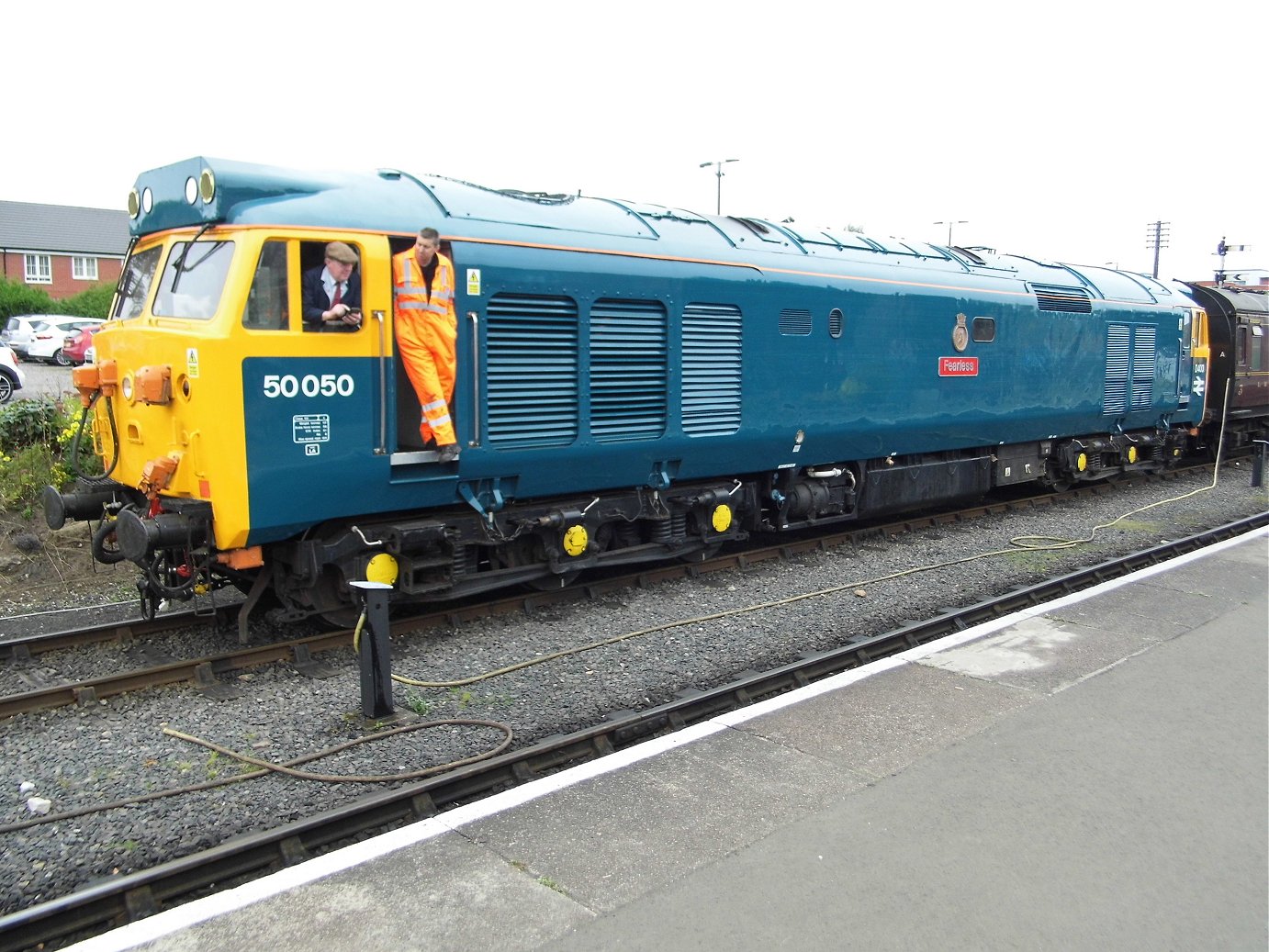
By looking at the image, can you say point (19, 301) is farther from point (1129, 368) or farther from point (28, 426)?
point (1129, 368)

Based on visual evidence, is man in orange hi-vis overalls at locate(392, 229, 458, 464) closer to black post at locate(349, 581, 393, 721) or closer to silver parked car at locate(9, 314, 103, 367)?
black post at locate(349, 581, 393, 721)

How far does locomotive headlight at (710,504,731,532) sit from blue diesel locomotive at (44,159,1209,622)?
0.02 metres

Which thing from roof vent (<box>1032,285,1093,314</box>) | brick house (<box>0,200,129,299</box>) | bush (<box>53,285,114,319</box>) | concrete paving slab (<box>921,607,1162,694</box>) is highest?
brick house (<box>0,200,129,299</box>)

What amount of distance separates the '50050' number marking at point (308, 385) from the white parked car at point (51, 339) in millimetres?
23746

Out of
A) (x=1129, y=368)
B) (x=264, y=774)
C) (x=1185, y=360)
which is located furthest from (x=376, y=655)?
(x=1185, y=360)

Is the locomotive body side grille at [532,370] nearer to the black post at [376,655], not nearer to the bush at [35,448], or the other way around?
the black post at [376,655]

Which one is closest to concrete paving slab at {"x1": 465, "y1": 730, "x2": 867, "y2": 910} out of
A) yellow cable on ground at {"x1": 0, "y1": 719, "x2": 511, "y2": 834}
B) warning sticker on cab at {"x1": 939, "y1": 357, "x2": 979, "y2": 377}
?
yellow cable on ground at {"x1": 0, "y1": 719, "x2": 511, "y2": 834}

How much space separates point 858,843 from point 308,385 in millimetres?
4282

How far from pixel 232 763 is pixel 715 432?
16.9 ft

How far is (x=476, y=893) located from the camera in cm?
380

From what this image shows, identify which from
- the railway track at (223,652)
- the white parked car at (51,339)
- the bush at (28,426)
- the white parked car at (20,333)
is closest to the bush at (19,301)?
the white parked car at (20,333)

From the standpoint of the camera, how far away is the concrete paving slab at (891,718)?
17.0 feet

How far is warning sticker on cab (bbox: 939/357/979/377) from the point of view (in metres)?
11.3

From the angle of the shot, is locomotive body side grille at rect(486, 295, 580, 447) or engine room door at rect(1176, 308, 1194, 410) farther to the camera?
engine room door at rect(1176, 308, 1194, 410)
